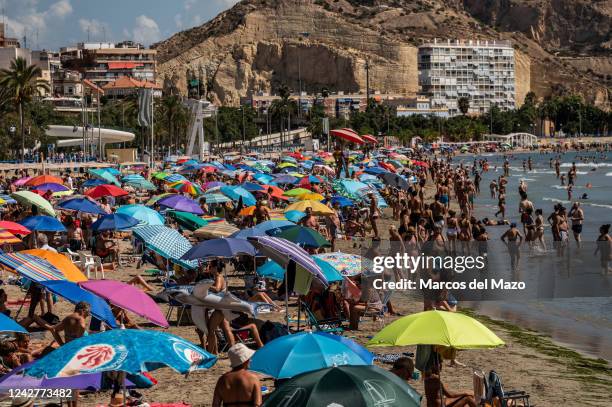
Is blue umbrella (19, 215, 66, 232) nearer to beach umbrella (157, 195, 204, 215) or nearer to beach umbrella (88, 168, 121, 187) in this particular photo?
beach umbrella (157, 195, 204, 215)

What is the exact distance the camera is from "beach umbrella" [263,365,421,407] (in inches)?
223

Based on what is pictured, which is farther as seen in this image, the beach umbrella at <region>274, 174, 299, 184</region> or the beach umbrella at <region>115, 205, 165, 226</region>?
the beach umbrella at <region>274, 174, 299, 184</region>

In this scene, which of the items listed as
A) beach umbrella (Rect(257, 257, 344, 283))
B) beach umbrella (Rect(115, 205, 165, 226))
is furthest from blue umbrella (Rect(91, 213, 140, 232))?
beach umbrella (Rect(257, 257, 344, 283))

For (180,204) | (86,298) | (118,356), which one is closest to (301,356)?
(118,356)

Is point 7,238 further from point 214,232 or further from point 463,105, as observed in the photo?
point 463,105

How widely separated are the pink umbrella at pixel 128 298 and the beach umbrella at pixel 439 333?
226 cm

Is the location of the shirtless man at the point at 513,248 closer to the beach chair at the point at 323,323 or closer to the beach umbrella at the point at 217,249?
the beach chair at the point at 323,323

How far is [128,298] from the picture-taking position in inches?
380

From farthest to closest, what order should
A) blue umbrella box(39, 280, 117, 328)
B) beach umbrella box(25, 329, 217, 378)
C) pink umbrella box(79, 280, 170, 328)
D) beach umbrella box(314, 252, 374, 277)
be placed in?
beach umbrella box(314, 252, 374, 277) → blue umbrella box(39, 280, 117, 328) → pink umbrella box(79, 280, 170, 328) → beach umbrella box(25, 329, 217, 378)

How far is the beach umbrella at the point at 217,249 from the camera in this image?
13.3m

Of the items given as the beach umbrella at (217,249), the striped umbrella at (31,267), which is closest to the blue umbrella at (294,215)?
the beach umbrella at (217,249)

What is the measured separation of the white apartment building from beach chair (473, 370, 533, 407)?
148911 mm

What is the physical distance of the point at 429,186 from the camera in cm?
5456

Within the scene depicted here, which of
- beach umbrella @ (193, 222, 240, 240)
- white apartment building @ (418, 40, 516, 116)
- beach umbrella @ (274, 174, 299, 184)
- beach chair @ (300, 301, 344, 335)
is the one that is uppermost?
white apartment building @ (418, 40, 516, 116)
